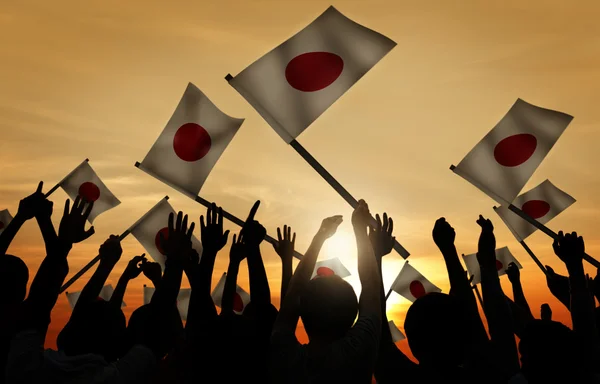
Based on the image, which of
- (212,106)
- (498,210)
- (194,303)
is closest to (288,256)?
(194,303)

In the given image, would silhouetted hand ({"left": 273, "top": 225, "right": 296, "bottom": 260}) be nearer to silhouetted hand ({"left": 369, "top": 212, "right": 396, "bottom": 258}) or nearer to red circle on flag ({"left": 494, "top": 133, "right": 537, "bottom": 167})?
silhouetted hand ({"left": 369, "top": 212, "right": 396, "bottom": 258})

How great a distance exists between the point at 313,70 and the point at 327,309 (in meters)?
4.37

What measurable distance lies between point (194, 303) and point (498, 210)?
8.92 metres

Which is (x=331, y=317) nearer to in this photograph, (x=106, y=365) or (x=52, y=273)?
(x=106, y=365)

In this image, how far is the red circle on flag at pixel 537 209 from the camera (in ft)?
41.3

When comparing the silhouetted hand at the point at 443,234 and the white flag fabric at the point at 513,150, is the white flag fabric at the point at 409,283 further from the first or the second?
the silhouetted hand at the point at 443,234

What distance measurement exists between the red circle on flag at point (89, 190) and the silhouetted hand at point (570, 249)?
32.7 ft

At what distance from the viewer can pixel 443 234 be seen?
4.43 metres

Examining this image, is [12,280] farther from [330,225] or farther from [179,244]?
[330,225]

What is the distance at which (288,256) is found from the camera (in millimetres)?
5941

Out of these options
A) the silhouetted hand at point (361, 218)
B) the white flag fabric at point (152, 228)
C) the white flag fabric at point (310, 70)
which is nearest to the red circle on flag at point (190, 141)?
the white flag fabric at point (310, 70)

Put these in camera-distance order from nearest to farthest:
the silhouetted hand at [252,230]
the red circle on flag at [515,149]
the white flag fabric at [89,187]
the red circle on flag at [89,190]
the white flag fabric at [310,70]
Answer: the silhouetted hand at [252,230]
the white flag fabric at [310,70]
the red circle on flag at [515,149]
the white flag fabric at [89,187]
the red circle on flag at [89,190]

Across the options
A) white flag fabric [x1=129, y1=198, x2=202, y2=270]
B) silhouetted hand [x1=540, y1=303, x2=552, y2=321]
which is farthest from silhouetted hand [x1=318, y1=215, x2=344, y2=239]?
white flag fabric [x1=129, y1=198, x2=202, y2=270]

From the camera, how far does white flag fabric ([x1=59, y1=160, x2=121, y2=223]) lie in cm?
1206
